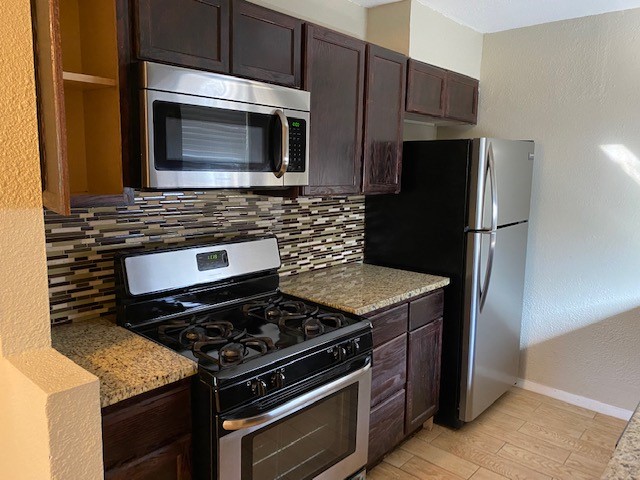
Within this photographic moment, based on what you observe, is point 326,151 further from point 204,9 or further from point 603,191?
point 603,191

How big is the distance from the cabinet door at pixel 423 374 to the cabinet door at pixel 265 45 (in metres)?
1.40

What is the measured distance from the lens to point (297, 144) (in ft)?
6.84

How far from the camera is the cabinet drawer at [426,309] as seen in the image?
8.19ft

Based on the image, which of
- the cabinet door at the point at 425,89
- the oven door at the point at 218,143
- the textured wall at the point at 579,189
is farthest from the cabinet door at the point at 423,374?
the cabinet door at the point at 425,89

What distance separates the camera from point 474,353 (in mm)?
2754

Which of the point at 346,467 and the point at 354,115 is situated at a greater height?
the point at 354,115

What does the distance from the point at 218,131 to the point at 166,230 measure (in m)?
0.53

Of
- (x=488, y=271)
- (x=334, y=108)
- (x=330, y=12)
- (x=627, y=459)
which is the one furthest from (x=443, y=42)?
(x=627, y=459)

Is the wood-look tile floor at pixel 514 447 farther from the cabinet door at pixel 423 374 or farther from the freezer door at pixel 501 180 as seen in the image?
the freezer door at pixel 501 180

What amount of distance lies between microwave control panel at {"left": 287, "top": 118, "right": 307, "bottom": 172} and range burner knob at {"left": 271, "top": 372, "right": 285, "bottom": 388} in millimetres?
839

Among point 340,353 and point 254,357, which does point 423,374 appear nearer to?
point 340,353

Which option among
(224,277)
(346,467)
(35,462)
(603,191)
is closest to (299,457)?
(346,467)

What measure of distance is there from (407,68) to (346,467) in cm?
201

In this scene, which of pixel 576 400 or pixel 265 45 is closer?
pixel 265 45
